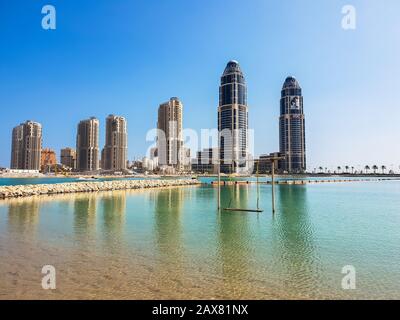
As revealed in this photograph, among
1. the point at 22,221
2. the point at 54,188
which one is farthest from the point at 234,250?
the point at 54,188

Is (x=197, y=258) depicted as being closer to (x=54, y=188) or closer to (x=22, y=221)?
(x=22, y=221)

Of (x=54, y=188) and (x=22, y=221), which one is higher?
(x=54, y=188)

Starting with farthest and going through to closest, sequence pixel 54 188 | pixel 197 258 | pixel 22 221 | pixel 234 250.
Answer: pixel 54 188 < pixel 22 221 < pixel 234 250 < pixel 197 258

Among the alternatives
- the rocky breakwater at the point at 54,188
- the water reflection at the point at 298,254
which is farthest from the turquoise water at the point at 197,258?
the rocky breakwater at the point at 54,188

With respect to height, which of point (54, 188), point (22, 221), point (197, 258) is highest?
point (54, 188)

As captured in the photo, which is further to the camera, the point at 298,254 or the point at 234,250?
the point at 234,250

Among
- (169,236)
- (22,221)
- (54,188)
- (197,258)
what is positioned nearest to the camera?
(197,258)

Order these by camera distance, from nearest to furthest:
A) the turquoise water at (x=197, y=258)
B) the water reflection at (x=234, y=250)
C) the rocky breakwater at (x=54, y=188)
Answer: the turquoise water at (x=197, y=258), the water reflection at (x=234, y=250), the rocky breakwater at (x=54, y=188)

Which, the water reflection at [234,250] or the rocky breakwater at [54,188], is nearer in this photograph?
the water reflection at [234,250]

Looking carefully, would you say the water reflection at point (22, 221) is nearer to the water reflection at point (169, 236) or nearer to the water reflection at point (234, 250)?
the water reflection at point (169, 236)

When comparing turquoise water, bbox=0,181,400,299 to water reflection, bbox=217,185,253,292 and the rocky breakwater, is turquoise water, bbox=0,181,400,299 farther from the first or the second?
the rocky breakwater

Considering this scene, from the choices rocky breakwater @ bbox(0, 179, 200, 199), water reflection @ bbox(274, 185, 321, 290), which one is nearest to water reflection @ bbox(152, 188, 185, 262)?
water reflection @ bbox(274, 185, 321, 290)
